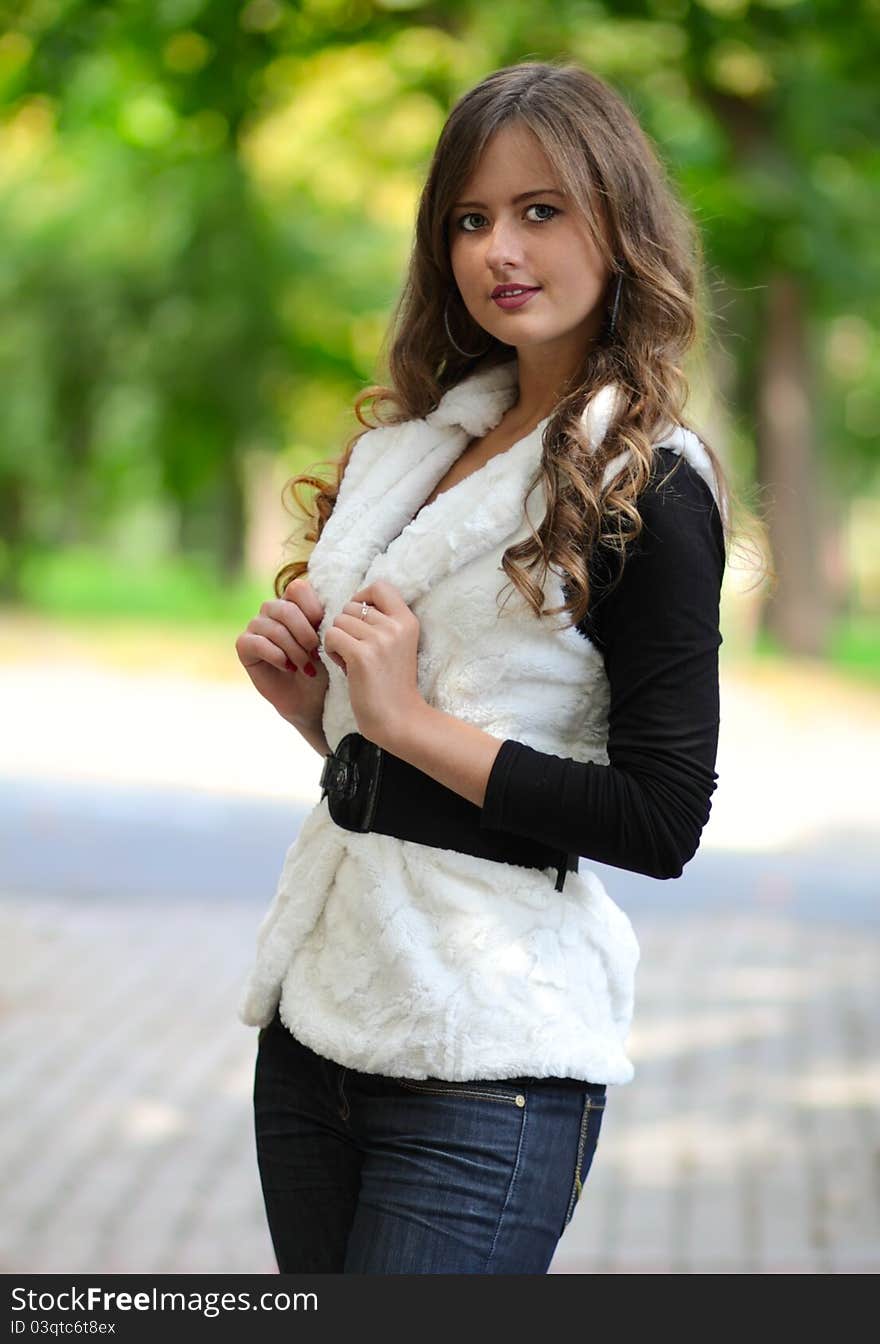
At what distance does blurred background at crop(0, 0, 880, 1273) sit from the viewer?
5109 mm

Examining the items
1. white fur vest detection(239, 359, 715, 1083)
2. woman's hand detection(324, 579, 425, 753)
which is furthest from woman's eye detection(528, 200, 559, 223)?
woman's hand detection(324, 579, 425, 753)

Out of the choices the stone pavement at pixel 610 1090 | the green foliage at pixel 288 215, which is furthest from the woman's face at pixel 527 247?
the green foliage at pixel 288 215

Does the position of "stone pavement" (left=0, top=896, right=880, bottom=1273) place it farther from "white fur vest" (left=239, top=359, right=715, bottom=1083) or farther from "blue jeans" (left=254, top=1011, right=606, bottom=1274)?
"white fur vest" (left=239, top=359, right=715, bottom=1083)

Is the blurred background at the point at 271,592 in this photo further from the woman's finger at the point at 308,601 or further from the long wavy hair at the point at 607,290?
the woman's finger at the point at 308,601

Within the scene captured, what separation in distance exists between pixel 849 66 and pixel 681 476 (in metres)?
8.63

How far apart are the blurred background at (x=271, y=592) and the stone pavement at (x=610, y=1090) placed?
0.02 metres

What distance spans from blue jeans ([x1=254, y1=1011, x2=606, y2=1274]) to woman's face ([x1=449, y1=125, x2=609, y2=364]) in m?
0.84

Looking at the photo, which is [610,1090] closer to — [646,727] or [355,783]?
[355,783]

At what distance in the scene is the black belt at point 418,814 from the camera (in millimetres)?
2010

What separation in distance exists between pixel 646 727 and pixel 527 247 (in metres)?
0.54

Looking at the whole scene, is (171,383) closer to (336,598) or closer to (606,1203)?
(606,1203)

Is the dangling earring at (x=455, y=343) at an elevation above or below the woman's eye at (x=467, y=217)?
below

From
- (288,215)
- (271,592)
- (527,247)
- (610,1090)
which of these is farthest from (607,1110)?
(288,215)

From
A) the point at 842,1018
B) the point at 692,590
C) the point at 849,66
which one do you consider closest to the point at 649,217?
the point at 692,590
